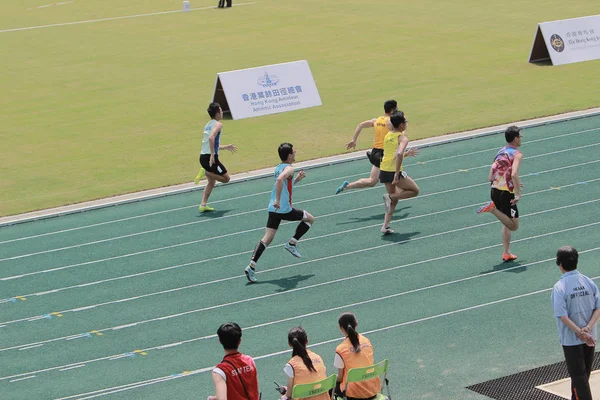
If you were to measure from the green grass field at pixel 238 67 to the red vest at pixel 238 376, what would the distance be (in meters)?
11.3

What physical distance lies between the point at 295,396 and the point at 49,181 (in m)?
12.4

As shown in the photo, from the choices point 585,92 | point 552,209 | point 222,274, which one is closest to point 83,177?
point 222,274

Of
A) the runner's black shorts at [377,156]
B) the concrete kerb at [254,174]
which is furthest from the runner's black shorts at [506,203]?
the concrete kerb at [254,174]

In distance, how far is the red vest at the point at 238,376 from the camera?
280 inches

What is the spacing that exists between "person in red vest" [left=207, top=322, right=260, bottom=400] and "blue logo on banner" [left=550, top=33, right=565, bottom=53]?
69.6ft

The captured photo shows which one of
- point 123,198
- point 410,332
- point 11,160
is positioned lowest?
point 410,332

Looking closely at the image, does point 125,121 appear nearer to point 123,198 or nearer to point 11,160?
point 11,160

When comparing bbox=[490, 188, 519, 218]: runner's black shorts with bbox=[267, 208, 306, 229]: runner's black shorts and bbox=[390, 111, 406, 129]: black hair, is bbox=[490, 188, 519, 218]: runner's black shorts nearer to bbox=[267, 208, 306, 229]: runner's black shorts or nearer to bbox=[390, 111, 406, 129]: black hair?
bbox=[390, 111, 406, 129]: black hair

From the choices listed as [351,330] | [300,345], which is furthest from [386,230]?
[300,345]

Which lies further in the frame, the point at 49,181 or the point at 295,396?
the point at 49,181

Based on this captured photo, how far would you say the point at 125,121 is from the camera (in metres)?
23.7

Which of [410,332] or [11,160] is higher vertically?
[11,160]

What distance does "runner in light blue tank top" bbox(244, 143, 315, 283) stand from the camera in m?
12.9

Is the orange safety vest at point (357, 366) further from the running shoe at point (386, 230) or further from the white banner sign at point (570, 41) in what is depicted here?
the white banner sign at point (570, 41)
